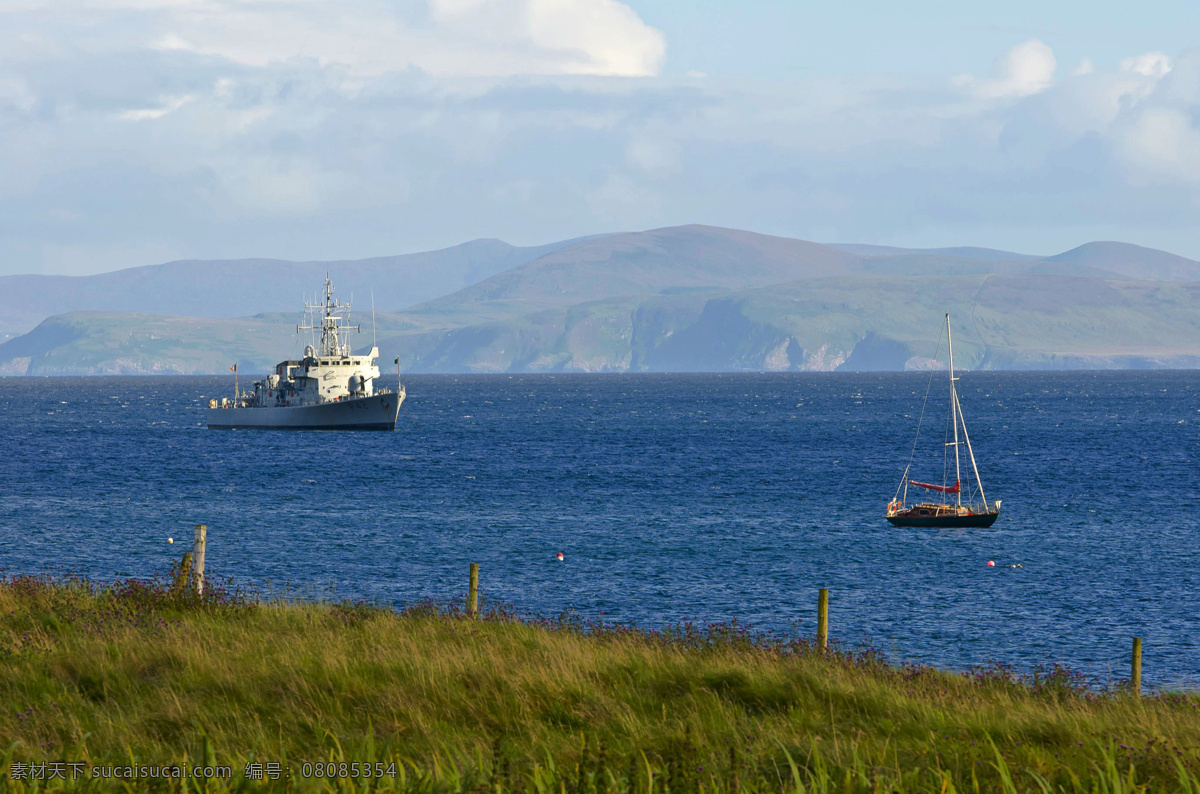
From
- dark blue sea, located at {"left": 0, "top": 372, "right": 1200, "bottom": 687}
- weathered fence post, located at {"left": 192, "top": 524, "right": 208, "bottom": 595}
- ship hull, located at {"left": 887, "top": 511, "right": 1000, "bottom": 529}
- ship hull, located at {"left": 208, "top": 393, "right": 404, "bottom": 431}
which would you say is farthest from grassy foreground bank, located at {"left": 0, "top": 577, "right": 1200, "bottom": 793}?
ship hull, located at {"left": 208, "top": 393, "right": 404, "bottom": 431}

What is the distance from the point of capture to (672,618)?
30688 millimetres

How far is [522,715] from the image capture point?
10461 millimetres

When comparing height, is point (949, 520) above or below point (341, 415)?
below

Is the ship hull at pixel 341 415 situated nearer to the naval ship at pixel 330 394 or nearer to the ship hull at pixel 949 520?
the naval ship at pixel 330 394

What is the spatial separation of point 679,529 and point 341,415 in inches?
2793

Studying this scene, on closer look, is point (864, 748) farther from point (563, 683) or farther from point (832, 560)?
point (832, 560)

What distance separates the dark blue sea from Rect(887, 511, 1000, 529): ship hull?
42cm

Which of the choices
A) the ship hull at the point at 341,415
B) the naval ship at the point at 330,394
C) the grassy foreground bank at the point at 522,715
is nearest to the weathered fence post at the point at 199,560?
the grassy foreground bank at the point at 522,715

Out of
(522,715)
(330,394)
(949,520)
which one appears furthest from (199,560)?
(330,394)

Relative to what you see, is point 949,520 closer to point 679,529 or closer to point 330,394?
point 679,529

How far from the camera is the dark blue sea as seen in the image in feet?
105

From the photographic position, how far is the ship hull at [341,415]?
4466 inches

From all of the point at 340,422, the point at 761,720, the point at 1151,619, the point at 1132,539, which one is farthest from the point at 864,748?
the point at 340,422

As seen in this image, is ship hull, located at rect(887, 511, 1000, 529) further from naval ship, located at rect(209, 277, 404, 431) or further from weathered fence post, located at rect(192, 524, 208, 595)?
naval ship, located at rect(209, 277, 404, 431)
